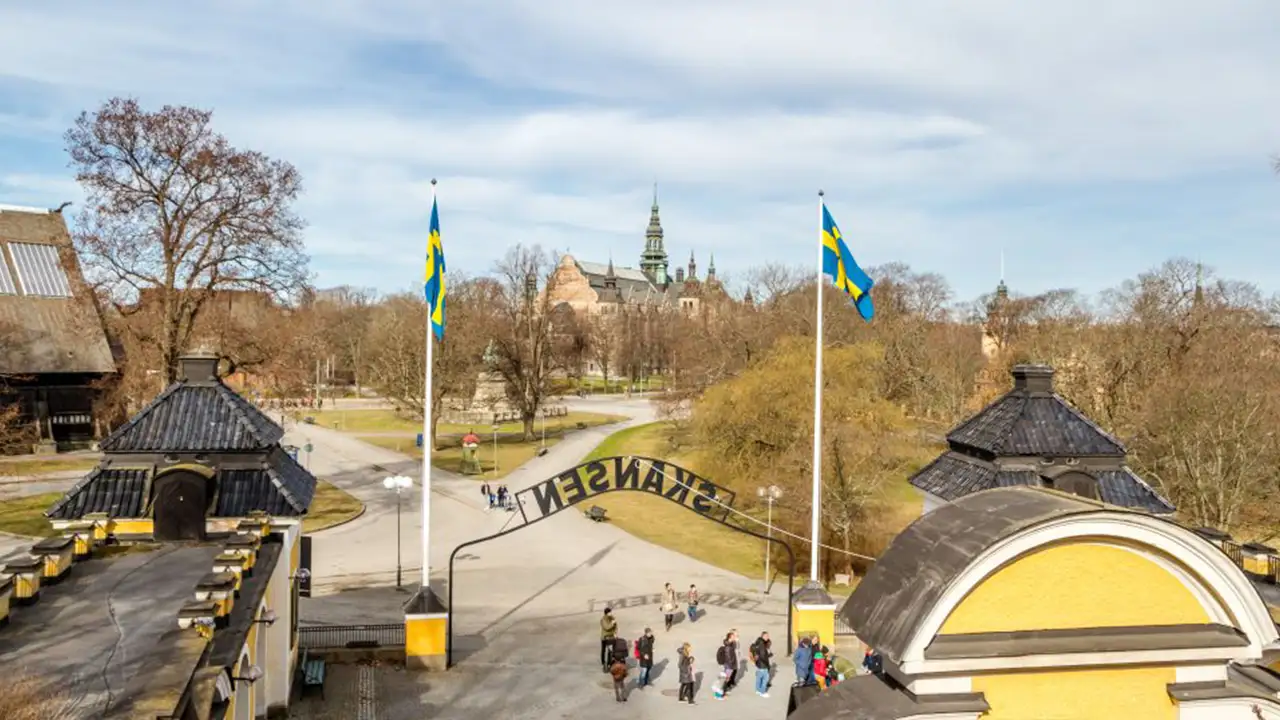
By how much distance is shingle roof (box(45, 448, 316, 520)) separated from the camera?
16891mm

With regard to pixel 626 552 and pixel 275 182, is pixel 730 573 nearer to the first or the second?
pixel 626 552

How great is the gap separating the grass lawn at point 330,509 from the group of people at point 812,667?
20.9 m

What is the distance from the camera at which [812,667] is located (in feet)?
57.8

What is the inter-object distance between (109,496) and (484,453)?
37.4 meters

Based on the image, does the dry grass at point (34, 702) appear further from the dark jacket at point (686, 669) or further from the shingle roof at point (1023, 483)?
the shingle roof at point (1023, 483)

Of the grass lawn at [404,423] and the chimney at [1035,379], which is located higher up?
the chimney at [1035,379]

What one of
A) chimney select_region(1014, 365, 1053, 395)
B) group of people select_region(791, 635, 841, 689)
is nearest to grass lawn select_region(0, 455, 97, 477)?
group of people select_region(791, 635, 841, 689)

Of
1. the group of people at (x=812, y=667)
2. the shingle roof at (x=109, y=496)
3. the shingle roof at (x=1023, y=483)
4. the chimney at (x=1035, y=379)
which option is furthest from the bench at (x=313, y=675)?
the chimney at (x=1035, y=379)

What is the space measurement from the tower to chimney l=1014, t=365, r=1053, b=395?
496 feet

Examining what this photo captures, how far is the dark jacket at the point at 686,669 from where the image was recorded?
17.9 meters

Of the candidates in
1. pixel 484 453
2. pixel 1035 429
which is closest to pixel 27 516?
pixel 484 453

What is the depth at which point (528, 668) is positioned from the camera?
19.8 meters

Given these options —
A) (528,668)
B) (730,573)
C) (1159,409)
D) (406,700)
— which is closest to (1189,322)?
(1159,409)

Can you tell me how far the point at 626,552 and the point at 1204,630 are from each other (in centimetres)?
2607
